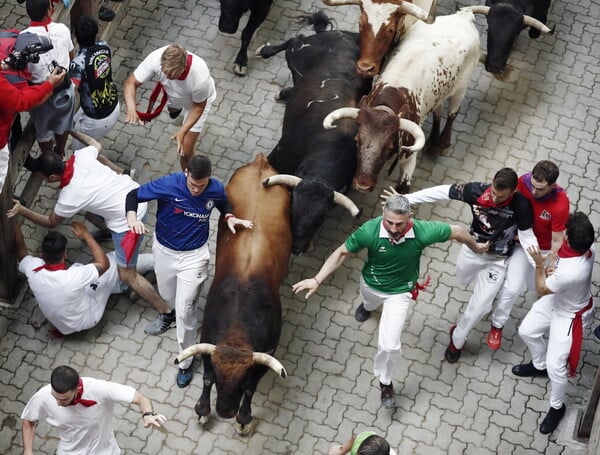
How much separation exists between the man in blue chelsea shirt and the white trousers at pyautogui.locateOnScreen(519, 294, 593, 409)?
300cm

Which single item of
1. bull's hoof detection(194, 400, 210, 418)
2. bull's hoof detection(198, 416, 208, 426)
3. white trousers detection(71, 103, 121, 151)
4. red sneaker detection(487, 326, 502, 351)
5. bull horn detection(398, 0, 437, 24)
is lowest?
→ bull's hoof detection(198, 416, 208, 426)

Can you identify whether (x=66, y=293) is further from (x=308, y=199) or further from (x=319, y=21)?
(x=319, y=21)

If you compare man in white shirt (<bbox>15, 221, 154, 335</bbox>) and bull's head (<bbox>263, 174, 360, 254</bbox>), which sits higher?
bull's head (<bbox>263, 174, 360, 254</bbox>)

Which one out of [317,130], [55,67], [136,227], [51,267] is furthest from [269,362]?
[55,67]

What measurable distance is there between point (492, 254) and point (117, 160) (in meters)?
4.76

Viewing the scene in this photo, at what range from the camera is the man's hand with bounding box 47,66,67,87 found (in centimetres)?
Answer: 1152

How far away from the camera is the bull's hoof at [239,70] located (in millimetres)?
15078

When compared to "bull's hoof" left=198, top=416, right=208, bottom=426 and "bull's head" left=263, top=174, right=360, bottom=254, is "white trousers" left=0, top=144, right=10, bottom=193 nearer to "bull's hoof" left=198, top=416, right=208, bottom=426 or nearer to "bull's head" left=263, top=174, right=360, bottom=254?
"bull's head" left=263, top=174, right=360, bottom=254

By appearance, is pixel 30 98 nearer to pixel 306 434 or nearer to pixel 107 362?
pixel 107 362

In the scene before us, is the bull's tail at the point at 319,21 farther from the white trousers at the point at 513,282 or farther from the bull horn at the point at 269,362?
the bull horn at the point at 269,362

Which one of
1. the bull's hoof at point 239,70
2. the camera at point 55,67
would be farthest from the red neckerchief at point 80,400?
the bull's hoof at point 239,70

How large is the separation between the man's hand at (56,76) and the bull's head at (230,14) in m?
3.46

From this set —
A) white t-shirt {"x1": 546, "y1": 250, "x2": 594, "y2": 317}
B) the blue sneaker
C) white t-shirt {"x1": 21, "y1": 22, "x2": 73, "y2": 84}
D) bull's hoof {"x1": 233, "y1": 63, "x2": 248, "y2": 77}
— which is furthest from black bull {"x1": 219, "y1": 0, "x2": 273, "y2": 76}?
white t-shirt {"x1": 546, "y1": 250, "x2": 594, "y2": 317}

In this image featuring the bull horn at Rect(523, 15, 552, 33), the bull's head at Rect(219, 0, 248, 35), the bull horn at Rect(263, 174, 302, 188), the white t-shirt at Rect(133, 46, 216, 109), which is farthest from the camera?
Result: the bull's head at Rect(219, 0, 248, 35)
